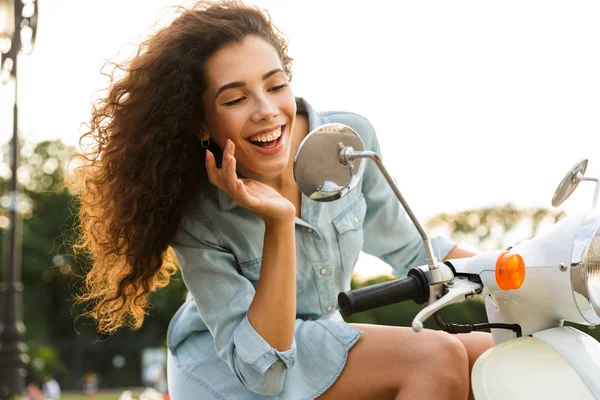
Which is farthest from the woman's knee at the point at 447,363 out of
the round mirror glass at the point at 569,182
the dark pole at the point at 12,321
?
the dark pole at the point at 12,321

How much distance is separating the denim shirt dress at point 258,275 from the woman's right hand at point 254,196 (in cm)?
26

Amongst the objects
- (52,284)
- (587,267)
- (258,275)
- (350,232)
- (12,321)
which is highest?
(587,267)

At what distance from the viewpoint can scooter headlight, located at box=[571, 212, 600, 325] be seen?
156 cm

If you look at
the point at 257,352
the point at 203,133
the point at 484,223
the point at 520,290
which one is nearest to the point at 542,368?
the point at 520,290

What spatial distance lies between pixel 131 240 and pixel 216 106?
48 cm

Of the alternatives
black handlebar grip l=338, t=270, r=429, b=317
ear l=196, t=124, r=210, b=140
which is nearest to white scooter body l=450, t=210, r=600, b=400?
black handlebar grip l=338, t=270, r=429, b=317

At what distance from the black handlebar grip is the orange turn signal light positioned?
147mm

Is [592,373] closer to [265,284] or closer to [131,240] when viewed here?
[265,284]

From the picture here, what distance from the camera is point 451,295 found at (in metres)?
1.61

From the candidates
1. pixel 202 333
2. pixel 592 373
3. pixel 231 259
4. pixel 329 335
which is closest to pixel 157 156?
pixel 231 259

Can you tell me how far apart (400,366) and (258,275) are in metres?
0.62

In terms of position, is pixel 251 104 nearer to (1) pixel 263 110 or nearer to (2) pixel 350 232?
(1) pixel 263 110

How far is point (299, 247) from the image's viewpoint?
2.40 m

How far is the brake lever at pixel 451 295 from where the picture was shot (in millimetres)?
1508
